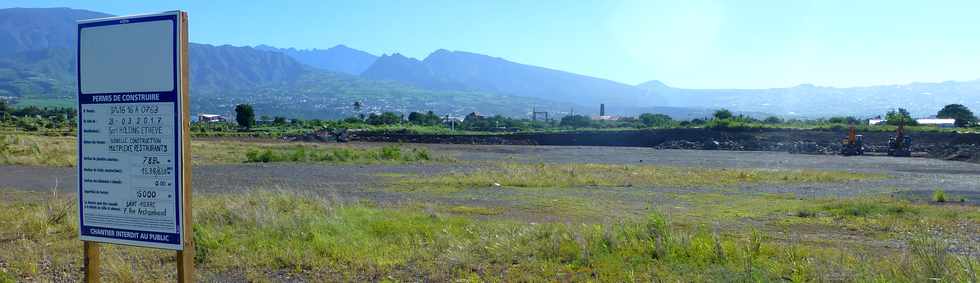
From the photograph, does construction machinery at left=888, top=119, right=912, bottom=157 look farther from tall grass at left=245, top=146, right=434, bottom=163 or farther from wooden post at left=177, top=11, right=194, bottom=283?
wooden post at left=177, top=11, right=194, bottom=283

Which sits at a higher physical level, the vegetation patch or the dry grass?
the dry grass

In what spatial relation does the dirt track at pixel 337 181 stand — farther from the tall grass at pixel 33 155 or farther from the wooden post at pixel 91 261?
the wooden post at pixel 91 261

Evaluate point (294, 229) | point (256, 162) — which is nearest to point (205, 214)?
point (294, 229)

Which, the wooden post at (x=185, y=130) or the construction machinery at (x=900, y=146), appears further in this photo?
the construction machinery at (x=900, y=146)

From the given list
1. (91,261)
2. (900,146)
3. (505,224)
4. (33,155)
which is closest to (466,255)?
(505,224)

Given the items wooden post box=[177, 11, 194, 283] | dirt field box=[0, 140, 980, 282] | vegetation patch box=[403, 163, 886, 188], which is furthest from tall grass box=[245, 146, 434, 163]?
wooden post box=[177, 11, 194, 283]

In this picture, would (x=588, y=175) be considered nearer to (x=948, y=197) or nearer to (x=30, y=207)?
(x=948, y=197)

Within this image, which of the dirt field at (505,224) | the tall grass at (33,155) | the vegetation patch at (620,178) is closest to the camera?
the dirt field at (505,224)

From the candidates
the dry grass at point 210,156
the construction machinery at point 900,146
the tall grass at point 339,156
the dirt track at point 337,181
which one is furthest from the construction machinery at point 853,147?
the tall grass at point 339,156

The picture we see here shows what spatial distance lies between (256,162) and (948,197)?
91.5 ft

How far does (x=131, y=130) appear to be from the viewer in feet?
16.6

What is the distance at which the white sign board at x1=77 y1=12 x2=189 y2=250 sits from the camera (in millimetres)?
4879

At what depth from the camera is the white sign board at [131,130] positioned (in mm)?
4879

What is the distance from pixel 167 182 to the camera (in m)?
4.95
